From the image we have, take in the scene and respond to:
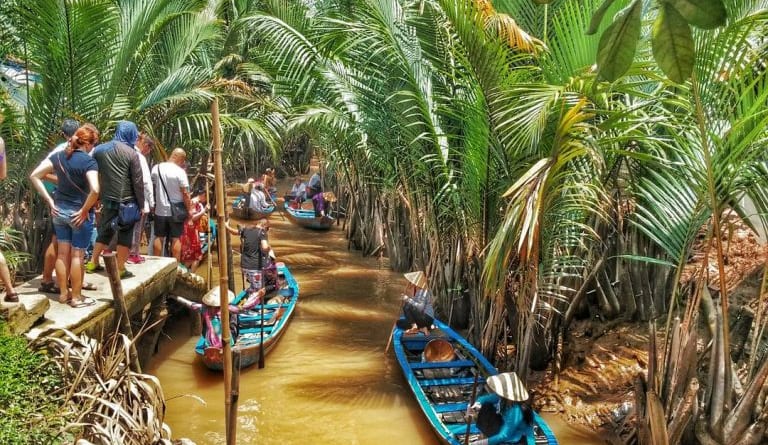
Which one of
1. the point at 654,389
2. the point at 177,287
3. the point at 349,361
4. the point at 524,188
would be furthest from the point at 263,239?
the point at 654,389

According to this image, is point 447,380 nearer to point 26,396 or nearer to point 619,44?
point 26,396

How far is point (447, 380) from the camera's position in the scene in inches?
255

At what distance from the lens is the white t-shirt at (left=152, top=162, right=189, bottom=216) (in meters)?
7.33

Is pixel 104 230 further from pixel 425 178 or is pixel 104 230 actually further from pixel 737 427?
pixel 737 427

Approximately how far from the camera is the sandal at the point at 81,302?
5052 mm

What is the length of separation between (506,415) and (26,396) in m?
3.40

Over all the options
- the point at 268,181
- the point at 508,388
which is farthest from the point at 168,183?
the point at 268,181

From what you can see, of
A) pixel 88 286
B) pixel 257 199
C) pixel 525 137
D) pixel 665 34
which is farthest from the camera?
pixel 257 199

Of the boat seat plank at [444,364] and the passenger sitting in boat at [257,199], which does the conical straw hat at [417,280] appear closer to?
the boat seat plank at [444,364]

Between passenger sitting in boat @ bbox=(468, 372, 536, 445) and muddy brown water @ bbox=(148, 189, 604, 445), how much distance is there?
3.29 ft

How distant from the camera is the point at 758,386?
398 centimetres

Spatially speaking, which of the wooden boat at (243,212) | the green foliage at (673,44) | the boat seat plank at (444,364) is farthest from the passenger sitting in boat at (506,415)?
the wooden boat at (243,212)

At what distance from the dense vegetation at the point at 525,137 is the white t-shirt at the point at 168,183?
133cm

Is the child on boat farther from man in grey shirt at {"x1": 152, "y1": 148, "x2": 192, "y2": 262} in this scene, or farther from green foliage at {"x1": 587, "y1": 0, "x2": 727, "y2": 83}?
green foliage at {"x1": 587, "y1": 0, "x2": 727, "y2": 83}
